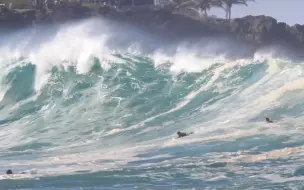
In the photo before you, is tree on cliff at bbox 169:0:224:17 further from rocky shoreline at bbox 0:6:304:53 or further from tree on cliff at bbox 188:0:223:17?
rocky shoreline at bbox 0:6:304:53

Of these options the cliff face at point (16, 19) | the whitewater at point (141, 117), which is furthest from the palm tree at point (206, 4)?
the whitewater at point (141, 117)

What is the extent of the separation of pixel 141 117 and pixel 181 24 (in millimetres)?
31976

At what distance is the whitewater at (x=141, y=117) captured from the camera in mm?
14344

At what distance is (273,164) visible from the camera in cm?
1466

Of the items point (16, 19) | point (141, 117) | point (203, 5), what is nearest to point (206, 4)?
point (203, 5)

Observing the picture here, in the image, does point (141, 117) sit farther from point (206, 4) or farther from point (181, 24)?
point (206, 4)

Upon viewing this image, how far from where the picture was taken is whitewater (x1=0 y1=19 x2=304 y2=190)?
14344mm

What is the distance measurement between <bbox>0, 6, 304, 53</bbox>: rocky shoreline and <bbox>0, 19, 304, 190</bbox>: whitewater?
14742 mm

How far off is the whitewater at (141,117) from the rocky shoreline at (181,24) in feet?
48.4

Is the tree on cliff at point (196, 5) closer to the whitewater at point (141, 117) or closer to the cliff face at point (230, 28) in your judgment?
the cliff face at point (230, 28)

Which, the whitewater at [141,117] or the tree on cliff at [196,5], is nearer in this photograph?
the whitewater at [141,117]

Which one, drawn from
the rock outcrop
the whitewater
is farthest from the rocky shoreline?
the whitewater

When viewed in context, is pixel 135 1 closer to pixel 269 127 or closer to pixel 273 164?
pixel 269 127

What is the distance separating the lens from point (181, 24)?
177ft
